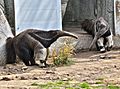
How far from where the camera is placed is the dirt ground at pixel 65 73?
308 inches

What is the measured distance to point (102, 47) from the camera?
14.3 meters

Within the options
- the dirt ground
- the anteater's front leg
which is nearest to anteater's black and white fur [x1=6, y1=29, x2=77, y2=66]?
the anteater's front leg

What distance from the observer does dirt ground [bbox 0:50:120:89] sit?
308 inches

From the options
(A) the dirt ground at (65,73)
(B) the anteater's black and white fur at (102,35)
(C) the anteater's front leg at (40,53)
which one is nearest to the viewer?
(A) the dirt ground at (65,73)

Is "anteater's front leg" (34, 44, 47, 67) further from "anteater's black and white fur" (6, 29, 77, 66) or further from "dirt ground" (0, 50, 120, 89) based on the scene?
"dirt ground" (0, 50, 120, 89)

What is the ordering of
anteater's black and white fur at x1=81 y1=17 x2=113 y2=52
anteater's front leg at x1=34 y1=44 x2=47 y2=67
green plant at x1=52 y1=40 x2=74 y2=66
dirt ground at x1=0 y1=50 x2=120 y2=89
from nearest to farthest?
dirt ground at x1=0 y1=50 x2=120 y2=89 → anteater's front leg at x1=34 y1=44 x2=47 y2=67 → green plant at x1=52 y1=40 x2=74 y2=66 → anteater's black and white fur at x1=81 y1=17 x2=113 y2=52

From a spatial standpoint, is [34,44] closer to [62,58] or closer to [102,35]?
[62,58]

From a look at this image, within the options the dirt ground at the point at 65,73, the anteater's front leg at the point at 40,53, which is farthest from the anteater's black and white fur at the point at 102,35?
the anteater's front leg at the point at 40,53

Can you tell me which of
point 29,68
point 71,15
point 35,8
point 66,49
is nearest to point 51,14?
point 35,8

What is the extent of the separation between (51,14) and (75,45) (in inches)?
60.0

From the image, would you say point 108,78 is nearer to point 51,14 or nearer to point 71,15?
point 51,14

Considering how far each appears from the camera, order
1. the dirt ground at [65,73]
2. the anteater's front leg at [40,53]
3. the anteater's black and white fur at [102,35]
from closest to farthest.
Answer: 1. the dirt ground at [65,73]
2. the anteater's front leg at [40,53]
3. the anteater's black and white fur at [102,35]

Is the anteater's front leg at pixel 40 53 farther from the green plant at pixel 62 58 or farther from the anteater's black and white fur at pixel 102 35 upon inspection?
the anteater's black and white fur at pixel 102 35

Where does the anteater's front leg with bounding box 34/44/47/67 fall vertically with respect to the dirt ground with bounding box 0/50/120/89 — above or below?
above
